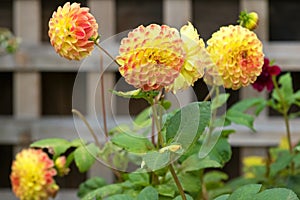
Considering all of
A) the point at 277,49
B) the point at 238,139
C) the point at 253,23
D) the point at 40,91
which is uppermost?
the point at 253,23

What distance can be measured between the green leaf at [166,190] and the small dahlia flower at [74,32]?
0.84 feet

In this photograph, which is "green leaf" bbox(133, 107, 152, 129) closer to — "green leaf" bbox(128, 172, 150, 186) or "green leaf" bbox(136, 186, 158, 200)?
"green leaf" bbox(128, 172, 150, 186)

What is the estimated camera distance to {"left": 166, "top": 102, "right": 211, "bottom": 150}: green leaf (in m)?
0.62

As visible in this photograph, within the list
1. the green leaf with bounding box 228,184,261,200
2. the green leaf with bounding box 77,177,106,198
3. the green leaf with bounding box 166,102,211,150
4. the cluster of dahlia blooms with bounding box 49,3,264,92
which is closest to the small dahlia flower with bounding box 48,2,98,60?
the cluster of dahlia blooms with bounding box 49,3,264,92

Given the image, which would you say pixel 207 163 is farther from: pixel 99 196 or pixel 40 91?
pixel 40 91

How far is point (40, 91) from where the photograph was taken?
1.85 meters

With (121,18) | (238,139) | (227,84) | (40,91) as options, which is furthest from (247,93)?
(227,84)

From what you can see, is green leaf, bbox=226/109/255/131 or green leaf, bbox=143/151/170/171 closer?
green leaf, bbox=143/151/170/171

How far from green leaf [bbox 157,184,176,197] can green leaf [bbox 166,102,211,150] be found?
182 mm

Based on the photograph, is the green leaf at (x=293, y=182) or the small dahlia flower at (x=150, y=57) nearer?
the small dahlia flower at (x=150, y=57)

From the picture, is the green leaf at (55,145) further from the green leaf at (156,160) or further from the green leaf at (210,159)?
the green leaf at (156,160)

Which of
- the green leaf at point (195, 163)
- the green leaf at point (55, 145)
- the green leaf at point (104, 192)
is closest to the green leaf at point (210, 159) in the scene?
the green leaf at point (195, 163)

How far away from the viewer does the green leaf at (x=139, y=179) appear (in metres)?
0.85

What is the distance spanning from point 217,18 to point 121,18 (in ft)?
0.96
